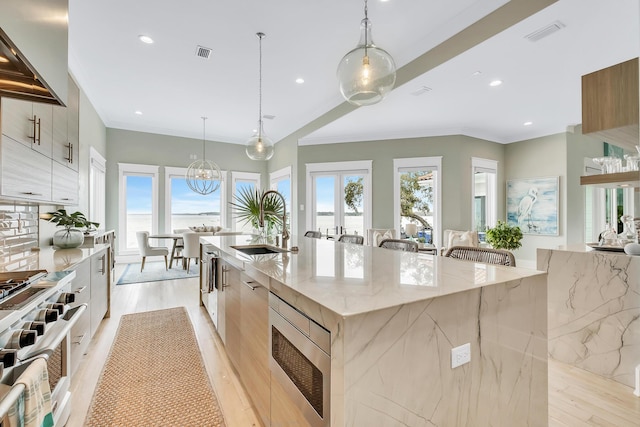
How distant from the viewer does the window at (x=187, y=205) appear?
725cm

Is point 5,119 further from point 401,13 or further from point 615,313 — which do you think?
point 615,313

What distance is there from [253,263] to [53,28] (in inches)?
64.1

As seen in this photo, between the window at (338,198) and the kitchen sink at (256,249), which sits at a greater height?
the window at (338,198)

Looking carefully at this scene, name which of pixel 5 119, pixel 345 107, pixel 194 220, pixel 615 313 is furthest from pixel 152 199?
pixel 615 313

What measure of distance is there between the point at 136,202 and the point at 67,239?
4.66 metres

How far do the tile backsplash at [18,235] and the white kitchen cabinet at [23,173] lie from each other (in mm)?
261

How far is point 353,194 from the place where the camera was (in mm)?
6566

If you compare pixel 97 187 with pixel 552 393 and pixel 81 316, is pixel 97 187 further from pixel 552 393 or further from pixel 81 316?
pixel 552 393

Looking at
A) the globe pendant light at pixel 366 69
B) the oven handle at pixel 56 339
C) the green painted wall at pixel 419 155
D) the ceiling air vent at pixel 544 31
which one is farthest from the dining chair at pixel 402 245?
the green painted wall at pixel 419 155

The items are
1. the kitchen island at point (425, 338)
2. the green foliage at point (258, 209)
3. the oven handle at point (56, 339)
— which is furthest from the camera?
the green foliage at point (258, 209)

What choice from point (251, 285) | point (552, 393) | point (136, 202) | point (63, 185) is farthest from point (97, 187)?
point (552, 393)

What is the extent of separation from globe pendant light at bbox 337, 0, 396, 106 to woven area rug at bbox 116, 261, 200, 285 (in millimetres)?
4542

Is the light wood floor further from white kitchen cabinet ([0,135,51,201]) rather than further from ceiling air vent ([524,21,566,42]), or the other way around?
ceiling air vent ([524,21,566,42])

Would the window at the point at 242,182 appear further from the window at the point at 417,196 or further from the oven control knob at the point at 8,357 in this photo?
the oven control knob at the point at 8,357
